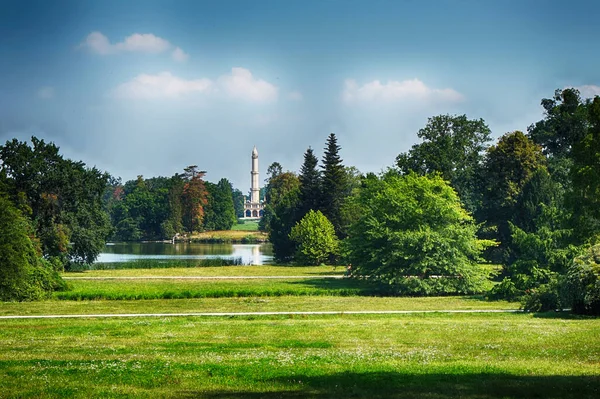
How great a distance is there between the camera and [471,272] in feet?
172

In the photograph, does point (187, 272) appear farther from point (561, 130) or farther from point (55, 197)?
point (561, 130)

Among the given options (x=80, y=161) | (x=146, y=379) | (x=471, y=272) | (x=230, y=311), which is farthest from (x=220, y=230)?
(x=146, y=379)

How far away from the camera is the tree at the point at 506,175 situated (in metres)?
78.9

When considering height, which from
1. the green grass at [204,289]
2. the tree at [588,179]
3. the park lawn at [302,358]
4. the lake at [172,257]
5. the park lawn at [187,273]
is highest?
the tree at [588,179]

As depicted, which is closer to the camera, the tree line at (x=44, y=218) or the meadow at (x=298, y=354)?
the meadow at (x=298, y=354)

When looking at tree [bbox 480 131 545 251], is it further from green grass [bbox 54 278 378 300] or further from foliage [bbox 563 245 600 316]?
foliage [bbox 563 245 600 316]

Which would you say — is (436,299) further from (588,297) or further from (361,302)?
(588,297)

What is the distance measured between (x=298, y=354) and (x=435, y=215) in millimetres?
35961

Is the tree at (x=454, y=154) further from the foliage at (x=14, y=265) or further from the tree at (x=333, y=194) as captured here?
the foliage at (x=14, y=265)

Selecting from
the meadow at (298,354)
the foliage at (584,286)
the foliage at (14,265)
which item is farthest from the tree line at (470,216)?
the foliage at (14,265)

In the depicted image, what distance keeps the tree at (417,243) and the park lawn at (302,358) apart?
2040cm

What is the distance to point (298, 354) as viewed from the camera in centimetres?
2120

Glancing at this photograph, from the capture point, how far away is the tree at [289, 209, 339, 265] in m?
89.9

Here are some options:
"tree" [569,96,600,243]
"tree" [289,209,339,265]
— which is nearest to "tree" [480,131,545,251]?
"tree" [289,209,339,265]
